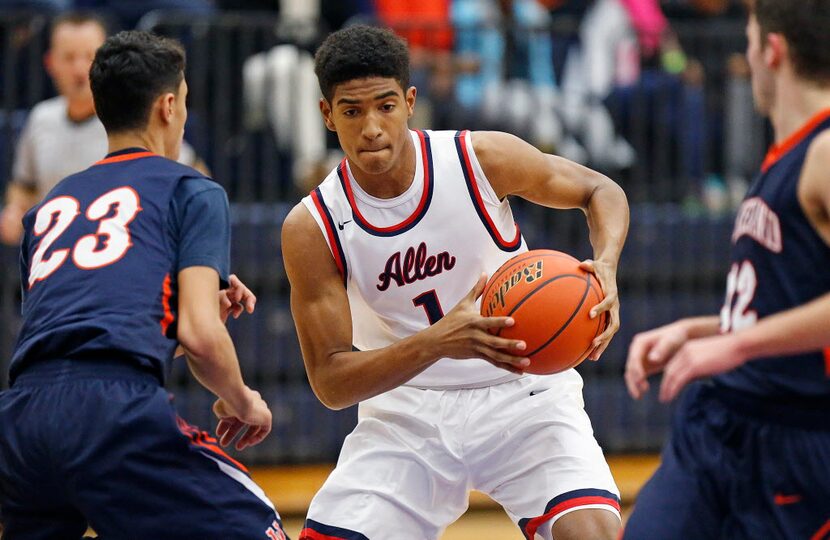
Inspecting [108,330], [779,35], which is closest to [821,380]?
[779,35]

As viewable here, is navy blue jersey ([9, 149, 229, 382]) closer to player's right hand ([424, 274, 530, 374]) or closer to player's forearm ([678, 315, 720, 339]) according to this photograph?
player's right hand ([424, 274, 530, 374])

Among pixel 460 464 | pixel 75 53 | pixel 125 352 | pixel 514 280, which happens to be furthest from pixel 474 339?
pixel 75 53

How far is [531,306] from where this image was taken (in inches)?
167

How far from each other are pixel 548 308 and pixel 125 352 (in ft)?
4.50

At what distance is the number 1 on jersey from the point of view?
4.83m

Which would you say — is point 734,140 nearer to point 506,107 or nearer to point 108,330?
point 506,107

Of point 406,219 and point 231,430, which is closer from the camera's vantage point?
point 231,430

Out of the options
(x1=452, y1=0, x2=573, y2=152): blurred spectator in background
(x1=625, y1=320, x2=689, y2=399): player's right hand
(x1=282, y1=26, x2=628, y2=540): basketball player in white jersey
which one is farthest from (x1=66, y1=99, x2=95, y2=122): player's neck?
(x1=625, y1=320, x2=689, y2=399): player's right hand

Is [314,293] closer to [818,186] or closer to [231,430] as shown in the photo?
[231,430]

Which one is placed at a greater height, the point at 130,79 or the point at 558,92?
the point at 130,79

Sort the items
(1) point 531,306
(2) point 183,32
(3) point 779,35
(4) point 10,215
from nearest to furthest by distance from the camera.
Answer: (3) point 779,35, (1) point 531,306, (4) point 10,215, (2) point 183,32

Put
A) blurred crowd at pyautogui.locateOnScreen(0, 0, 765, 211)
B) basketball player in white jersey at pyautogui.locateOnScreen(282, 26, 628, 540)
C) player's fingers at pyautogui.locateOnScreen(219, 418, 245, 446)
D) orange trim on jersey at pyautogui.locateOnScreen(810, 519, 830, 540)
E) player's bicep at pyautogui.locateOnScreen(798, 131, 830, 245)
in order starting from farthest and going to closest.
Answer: blurred crowd at pyautogui.locateOnScreen(0, 0, 765, 211) → basketball player in white jersey at pyautogui.locateOnScreen(282, 26, 628, 540) → player's fingers at pyautogui.locateOnScreen(219, 418, 245, 446) → orange trim on jersey at pyautogui.locateOnScreen(810, 519, 830, 540) → player's bicep at pyautogui.locateOnScreen(798, 131, 830, 245)

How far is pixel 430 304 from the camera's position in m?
4.84

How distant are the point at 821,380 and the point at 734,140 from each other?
5807 mm
